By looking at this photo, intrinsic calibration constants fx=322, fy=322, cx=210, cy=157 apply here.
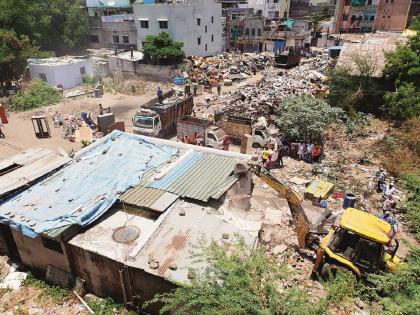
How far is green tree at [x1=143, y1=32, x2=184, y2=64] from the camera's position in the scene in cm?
3409

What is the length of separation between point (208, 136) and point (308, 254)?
31.9ft

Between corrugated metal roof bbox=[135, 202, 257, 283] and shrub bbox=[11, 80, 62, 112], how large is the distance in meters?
23.8

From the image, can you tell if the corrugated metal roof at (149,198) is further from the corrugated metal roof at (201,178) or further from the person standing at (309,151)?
the person standing at (309,151)

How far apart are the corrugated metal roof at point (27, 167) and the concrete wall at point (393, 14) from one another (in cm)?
5559

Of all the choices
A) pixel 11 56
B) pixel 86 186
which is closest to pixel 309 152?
pixel 86 186

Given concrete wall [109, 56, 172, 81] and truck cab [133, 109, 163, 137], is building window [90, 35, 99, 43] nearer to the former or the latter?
concrete wall [109, 56, 172, 81]

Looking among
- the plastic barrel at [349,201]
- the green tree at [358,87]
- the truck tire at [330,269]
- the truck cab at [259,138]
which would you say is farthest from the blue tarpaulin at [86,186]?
the green tree at [358,87]

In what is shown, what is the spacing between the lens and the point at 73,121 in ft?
75.6

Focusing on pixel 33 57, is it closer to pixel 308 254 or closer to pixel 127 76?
pixel 127 76

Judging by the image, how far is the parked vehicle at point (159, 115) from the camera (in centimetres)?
1931

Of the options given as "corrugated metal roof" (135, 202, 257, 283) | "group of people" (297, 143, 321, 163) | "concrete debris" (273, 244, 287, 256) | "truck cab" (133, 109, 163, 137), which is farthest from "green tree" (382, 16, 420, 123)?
"corrugated metal roof" (135, 202, 257, 283)

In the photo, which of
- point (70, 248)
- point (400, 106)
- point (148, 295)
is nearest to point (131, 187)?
point (70, 248)

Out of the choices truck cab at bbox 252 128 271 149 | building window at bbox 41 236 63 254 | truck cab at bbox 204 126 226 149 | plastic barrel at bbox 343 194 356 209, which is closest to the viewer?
building window at bbox 41 236 63 254

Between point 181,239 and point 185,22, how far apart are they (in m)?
35.3
